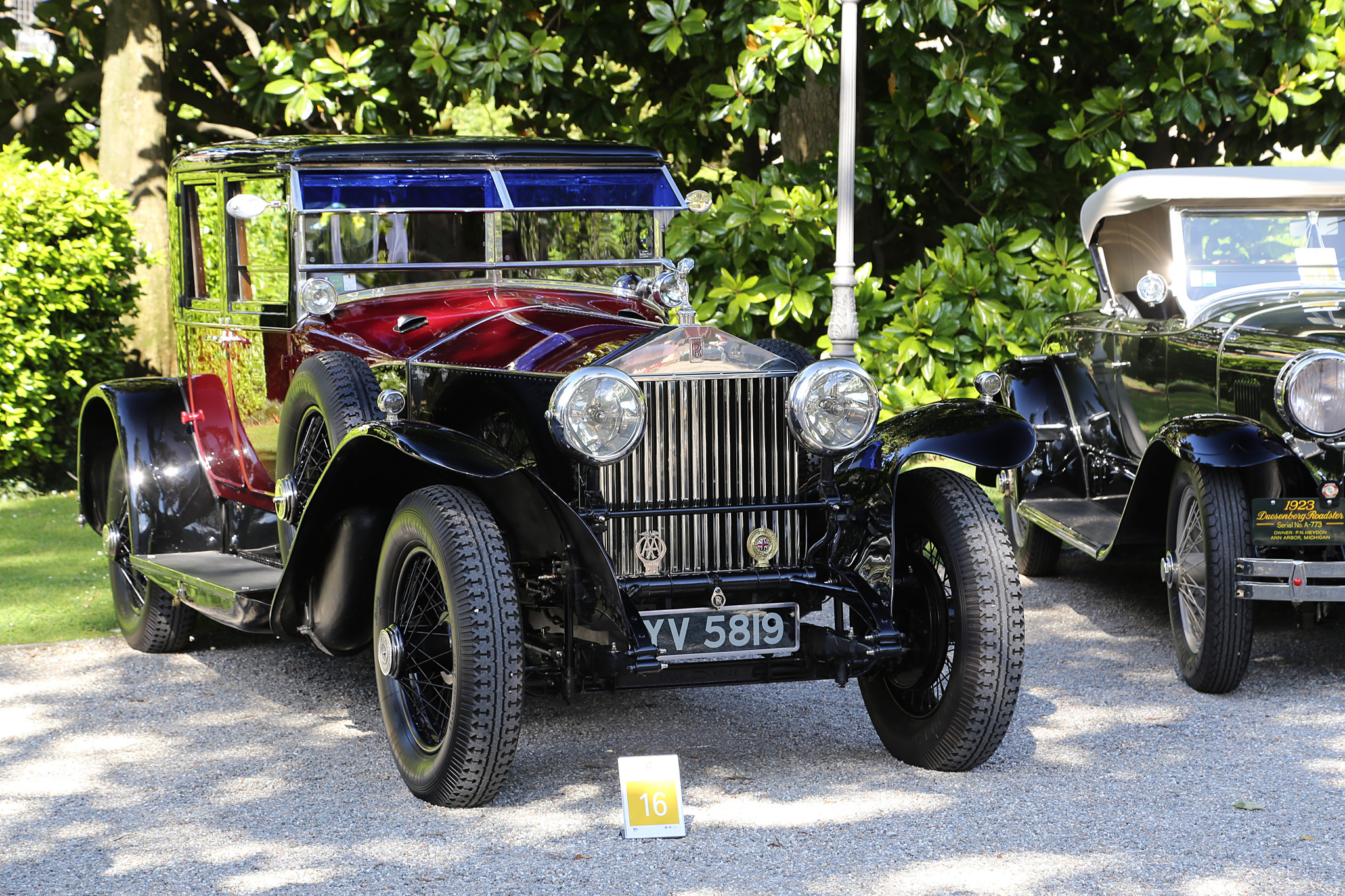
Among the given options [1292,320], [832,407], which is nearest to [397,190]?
[832,407]

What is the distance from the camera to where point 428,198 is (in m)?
4.87

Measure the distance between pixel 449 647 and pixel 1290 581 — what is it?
2.80 meters

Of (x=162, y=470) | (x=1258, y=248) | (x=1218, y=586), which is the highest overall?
(x=1258, y=248)

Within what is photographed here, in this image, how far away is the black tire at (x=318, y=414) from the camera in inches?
165

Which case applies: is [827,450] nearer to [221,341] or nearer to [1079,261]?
[221,341]

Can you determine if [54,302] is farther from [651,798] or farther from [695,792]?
[651,798]

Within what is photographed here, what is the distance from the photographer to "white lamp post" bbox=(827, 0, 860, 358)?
8805mm

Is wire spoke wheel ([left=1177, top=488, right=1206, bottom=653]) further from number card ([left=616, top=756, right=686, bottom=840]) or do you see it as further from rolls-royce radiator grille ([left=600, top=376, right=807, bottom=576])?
number card ([left=616, top=756, right=686, bottom=840])

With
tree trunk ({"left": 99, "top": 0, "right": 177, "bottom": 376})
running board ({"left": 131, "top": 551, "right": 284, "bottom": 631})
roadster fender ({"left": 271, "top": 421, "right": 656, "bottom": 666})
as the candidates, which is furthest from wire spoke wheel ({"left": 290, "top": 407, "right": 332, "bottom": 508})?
tree trunk ({"left": 99, "top": 0, "right": 177, "bottom": 376})

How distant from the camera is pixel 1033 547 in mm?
6910

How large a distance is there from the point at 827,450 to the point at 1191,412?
2388 mm

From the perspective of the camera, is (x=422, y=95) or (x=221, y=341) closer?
(x=221, y=341)

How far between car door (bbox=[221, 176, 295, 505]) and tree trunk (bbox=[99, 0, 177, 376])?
5.47 m

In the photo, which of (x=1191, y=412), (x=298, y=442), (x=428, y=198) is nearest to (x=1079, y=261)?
(x=1191, y=412)
